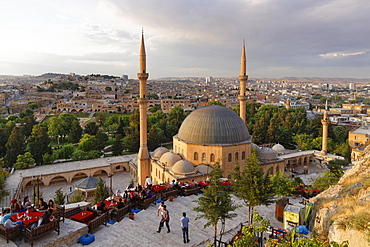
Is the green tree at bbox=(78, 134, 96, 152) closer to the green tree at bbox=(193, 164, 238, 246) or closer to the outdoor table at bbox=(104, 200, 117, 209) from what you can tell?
the outdoor table at bbox=(104, 200, 117, 209)


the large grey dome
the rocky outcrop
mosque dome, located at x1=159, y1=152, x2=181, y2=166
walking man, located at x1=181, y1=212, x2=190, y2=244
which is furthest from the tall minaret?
walking man, located at x1=181, y1=212, x2=190, y2=244

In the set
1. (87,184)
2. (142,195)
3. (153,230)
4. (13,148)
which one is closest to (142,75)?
(87,184)

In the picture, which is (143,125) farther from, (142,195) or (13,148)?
(13,148)

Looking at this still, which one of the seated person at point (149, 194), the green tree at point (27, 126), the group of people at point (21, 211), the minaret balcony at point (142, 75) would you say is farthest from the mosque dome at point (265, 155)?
the green tree at point (27, 126)

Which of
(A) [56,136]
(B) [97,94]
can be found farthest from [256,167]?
(B) [97,94]

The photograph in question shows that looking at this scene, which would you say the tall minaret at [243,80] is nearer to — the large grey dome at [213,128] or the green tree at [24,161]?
the large grey dome at [213,128]

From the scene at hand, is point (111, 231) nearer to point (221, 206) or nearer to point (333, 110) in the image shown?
point (221, 206)
